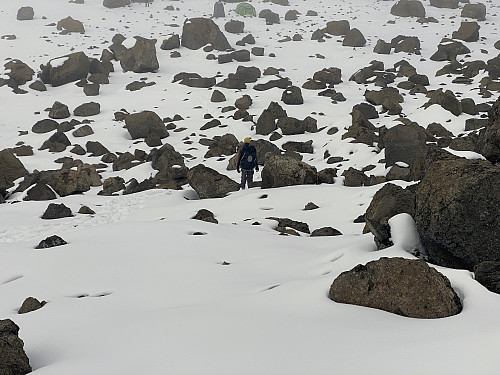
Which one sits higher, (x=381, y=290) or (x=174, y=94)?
(x=381, y=290)

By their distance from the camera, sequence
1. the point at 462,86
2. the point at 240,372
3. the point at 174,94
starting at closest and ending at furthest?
the point at 240,372 → the point at 462,86 → the point at 174,94

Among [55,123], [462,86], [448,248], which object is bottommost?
[55,123]

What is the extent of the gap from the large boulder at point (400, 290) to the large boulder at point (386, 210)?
1.80 meters

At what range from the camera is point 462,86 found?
2684cm

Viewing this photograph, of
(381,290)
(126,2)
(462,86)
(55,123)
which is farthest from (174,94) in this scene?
(126,2)

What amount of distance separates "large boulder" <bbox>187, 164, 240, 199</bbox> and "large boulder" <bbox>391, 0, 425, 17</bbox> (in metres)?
47.4

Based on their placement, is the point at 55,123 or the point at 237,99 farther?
the point at 237,99

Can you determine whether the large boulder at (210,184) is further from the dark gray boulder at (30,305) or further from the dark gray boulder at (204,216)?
the dark gray boulder at (30,305)

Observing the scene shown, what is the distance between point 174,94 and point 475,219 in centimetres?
→ 2719

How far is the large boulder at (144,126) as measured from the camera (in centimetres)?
2309

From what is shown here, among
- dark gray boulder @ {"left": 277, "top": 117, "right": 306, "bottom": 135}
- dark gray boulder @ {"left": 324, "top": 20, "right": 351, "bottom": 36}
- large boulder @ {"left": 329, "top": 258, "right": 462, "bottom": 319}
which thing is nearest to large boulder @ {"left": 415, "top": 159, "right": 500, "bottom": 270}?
large boulder @ {"left": 329, "top": 258, "right": 462, "bottom": 319}

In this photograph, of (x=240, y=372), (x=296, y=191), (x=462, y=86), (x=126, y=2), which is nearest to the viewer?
(x=240, y=372)

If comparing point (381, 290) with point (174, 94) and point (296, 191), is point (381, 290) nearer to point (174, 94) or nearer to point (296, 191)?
point (296, 191)

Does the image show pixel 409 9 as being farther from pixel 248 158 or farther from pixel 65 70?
pixel 248 158
